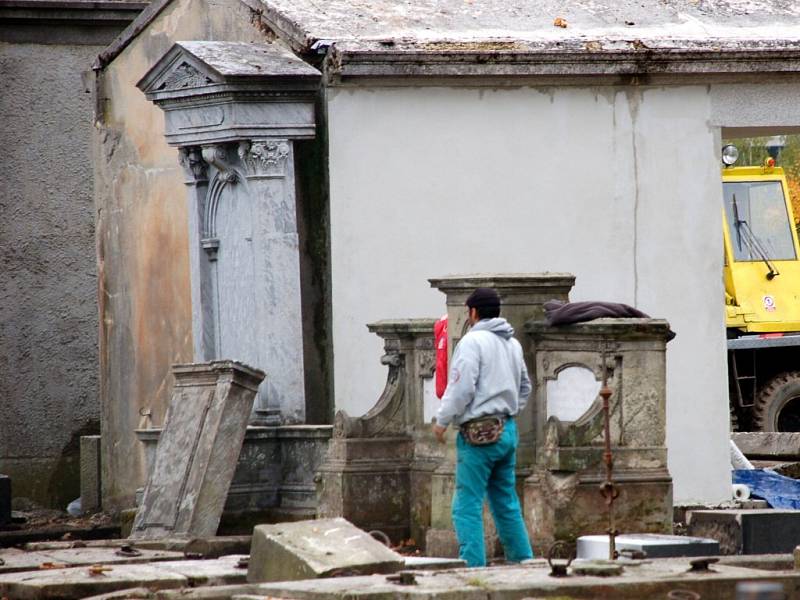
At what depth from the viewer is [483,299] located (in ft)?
37.9

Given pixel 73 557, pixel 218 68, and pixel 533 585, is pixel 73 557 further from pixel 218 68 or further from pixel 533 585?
pixel 533 585

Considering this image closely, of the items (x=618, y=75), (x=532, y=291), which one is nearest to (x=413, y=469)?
(x=532, y=291)

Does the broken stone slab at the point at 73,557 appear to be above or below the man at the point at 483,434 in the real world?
below

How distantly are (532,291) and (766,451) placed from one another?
7.98 meters

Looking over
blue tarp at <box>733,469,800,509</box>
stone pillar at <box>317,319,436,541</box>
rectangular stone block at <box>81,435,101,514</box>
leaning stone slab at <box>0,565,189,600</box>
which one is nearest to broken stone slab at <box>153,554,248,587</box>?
leaning stone slab at <box>0,565,189,600</box>

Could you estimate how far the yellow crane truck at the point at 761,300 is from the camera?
78.4 ft

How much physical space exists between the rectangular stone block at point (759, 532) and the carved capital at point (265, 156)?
450 cm

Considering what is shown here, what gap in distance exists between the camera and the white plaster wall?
607 inches

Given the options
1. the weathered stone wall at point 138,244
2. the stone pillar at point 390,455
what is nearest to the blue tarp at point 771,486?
the stone pillar at point 390,455

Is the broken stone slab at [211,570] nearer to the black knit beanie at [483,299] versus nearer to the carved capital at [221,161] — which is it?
the black knit beanie at [483,299]

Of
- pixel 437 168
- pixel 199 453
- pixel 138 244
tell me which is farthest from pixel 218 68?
pixel 138 244

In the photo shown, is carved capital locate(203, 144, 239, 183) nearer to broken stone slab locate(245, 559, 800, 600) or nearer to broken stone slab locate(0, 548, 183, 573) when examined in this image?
broken stone slab locate(0, 548, 183, 573)

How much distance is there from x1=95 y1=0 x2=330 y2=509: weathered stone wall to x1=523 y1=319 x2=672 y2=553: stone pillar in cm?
487

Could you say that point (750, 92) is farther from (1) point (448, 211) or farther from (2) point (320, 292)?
(2) point (320, 292)
